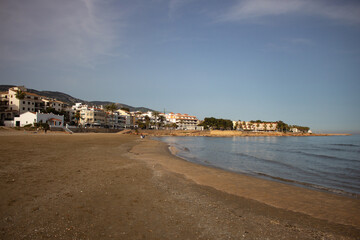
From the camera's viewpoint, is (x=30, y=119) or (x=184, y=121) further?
(x=184, y=121)

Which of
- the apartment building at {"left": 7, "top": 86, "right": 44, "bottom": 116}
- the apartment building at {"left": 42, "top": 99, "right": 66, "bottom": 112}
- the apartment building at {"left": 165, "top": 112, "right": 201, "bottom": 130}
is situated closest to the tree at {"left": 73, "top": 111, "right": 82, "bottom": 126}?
the apartment building at {"left": 42, "top": 99, "right": 66, "bottom": 112}

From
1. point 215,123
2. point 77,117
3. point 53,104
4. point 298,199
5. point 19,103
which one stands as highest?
point 53,104

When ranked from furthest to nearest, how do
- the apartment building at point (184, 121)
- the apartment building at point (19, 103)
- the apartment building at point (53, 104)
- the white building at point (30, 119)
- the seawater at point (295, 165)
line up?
the apartment building at point (184, 121), the apartment building at point (53, 104), the apartment building at point (19, 103), the white building at point (30, 119), the seawater at point (295, 165)

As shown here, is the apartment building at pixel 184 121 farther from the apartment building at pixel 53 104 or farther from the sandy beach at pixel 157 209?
the sandy beach at pixel 157 209

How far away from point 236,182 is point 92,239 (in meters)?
9.44

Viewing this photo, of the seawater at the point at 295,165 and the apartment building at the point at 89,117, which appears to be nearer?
the seawater at the point at 295,165

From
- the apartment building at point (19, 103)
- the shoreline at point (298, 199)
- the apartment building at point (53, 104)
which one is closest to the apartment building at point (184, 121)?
the apartment building at point (53, 104)

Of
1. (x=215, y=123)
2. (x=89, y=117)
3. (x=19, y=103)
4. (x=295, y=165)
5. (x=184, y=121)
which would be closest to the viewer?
(x=295, y=165)

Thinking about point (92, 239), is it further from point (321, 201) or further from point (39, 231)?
point (321, 201)

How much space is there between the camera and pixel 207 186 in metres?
11.2

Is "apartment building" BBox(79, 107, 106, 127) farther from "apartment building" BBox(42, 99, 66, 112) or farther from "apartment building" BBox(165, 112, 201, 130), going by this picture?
"apartment building" BBox(165, 112, 201, 130)

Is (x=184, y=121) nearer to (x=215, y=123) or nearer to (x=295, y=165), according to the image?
(x=215, y=123)

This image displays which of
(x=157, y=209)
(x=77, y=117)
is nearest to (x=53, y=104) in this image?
(x=77, y=117)

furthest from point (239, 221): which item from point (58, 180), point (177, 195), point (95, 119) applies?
point (95, 119)
